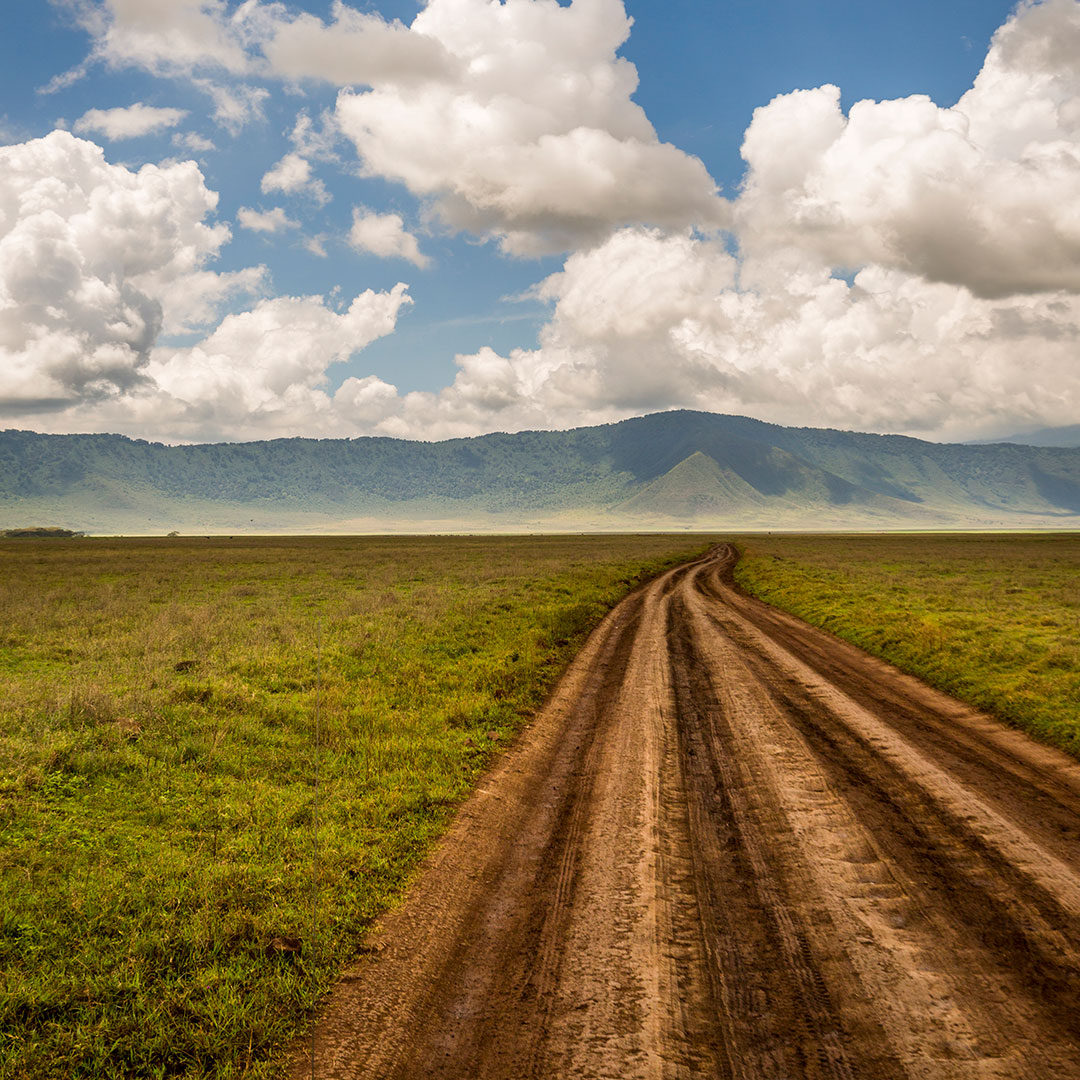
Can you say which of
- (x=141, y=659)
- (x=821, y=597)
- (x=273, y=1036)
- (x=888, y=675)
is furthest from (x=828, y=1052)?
(x=821, y=597)

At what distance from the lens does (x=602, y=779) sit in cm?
905

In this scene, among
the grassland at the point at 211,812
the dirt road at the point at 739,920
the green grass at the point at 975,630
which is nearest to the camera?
the dirt road at the point at 739,920

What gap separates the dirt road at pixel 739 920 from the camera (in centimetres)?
430

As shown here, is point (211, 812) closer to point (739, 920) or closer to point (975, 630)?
point (739, 920)

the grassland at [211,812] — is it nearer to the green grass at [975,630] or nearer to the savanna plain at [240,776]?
the savanna plain at [240,776]

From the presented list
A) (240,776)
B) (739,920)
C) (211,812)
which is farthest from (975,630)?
(211,812)

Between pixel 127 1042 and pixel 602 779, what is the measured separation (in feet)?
18.9

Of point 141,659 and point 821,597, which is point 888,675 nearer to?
point 821,597

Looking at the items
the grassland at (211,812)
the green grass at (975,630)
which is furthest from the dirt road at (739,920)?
the green grass at (975,630)

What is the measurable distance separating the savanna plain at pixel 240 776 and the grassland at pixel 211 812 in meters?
0.03

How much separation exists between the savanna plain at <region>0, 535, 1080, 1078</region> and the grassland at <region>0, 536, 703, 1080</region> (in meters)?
0.03

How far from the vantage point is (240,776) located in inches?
375

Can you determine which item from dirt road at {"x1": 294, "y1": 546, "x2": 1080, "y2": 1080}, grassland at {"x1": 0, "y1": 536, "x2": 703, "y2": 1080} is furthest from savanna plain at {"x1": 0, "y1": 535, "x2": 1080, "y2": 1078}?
dirt road at {"x1": 294, "y1": 546, "x2": 1080, "y2": 1080}

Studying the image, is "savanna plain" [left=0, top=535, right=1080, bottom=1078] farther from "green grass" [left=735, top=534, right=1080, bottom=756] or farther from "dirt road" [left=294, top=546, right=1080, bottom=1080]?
"dirt road" [left=294, top=546, right=1080, bottom=1080]
